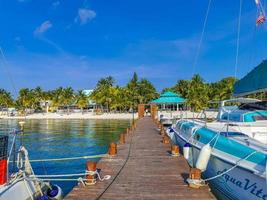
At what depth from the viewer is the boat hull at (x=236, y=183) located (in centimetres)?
854

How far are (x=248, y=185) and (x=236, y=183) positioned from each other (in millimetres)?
813

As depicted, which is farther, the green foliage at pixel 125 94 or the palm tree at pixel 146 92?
the palm tree at pixel 146 92

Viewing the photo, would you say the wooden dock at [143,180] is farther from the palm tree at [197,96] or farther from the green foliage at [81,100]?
the green foliage at [81,100]

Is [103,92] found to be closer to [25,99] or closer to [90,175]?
[25,99]

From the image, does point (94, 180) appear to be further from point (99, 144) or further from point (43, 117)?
point (43, 117)

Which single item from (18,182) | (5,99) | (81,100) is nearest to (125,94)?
(81,100)

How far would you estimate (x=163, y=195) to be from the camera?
945 cm

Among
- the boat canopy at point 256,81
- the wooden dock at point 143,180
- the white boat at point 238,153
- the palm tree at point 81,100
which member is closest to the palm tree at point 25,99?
the palm tree at point 81,100

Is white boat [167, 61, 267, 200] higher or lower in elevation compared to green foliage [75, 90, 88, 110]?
lower

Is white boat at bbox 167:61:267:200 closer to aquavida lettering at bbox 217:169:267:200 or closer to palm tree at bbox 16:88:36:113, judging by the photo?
aquavida lettering at bbox 217:169:267:200

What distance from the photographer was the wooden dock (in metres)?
9.41

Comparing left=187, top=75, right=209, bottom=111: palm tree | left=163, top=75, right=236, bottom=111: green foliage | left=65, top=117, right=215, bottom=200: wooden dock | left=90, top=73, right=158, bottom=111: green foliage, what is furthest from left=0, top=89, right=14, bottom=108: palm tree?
left=65, top=117, right=215, bottom=200: wooden dock

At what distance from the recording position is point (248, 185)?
29.8ft

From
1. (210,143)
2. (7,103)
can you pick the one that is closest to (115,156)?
(210,143)
